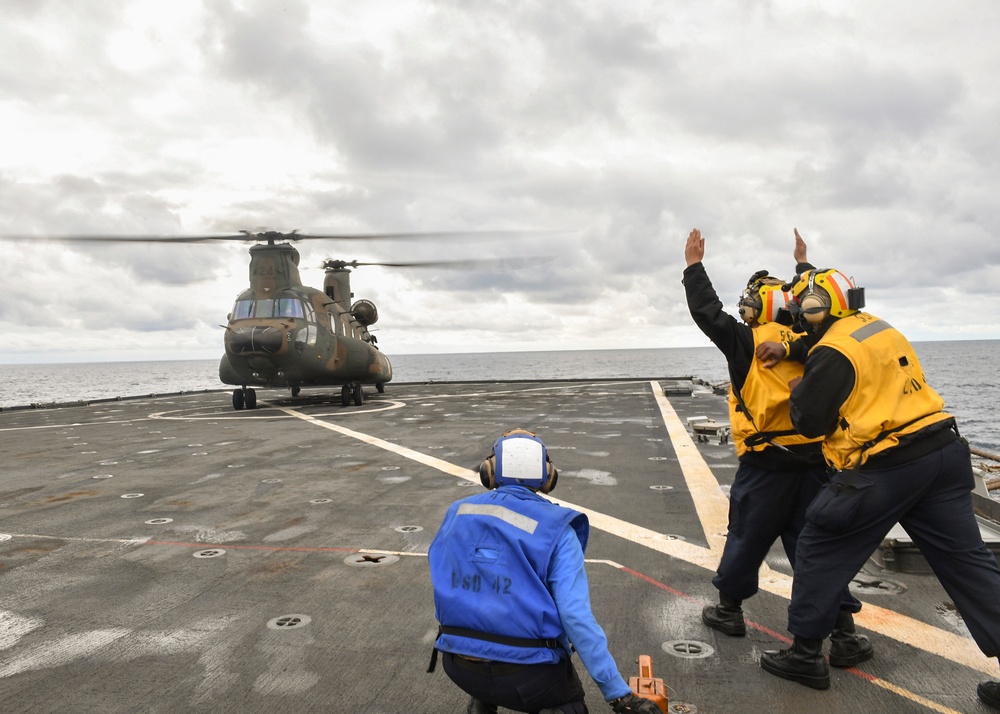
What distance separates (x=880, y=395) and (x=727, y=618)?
1.78 metres

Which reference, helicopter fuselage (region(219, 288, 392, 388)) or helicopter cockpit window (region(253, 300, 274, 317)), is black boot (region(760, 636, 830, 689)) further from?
helicopter cockpit window (region(253, 300, 274, 317))

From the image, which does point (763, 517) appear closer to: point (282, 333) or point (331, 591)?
point (331, 591)

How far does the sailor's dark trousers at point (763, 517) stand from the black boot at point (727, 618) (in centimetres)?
7

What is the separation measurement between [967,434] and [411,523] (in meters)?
38.7

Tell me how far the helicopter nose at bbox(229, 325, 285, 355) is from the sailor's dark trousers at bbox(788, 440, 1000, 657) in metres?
18.3

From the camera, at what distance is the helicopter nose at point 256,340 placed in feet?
64.9

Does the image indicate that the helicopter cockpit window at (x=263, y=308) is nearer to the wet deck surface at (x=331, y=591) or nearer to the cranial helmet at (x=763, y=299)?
the wet deck surface at (x=331, y=591)

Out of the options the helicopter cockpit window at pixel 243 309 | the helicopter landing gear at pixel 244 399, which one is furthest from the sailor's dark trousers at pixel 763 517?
the helicopter landing gear at pixel 244 399

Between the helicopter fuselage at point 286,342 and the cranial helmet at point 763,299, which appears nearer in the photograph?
the cranial helmet at point 763,299

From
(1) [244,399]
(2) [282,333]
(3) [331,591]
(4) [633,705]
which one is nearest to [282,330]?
(2) [282,333]

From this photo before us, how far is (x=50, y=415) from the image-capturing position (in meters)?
22.5

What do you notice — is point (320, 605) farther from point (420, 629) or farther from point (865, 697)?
point (865, 697)

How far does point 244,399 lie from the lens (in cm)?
2219

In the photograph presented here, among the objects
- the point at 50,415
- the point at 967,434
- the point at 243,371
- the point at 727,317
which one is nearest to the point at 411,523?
the point at 727,317
